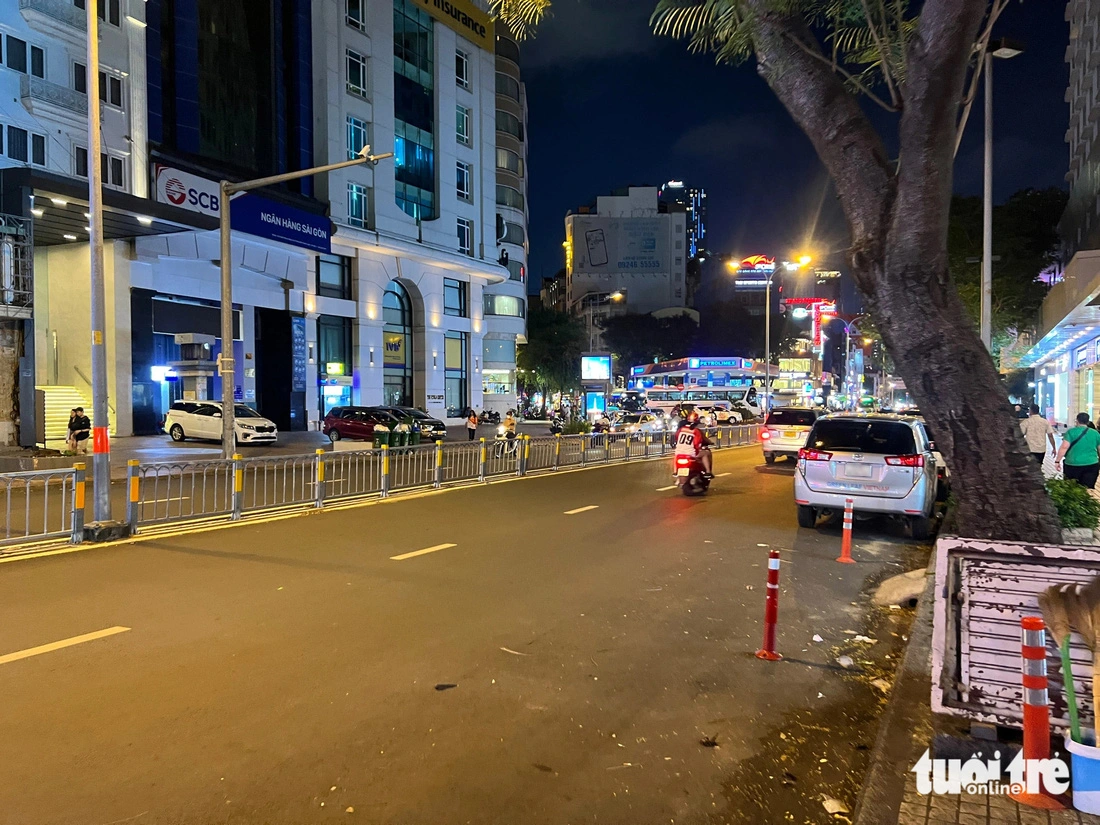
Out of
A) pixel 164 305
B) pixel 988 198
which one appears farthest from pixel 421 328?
pixel 988 198

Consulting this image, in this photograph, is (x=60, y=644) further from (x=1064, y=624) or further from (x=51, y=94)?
(x=51, y=94)

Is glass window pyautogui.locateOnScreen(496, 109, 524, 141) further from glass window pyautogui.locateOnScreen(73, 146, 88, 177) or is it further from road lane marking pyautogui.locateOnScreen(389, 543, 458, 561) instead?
road lane marking pyautogui.locateOnScreen(389, 543, 458, 561)

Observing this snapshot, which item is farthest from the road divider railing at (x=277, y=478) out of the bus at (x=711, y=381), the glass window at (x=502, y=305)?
the glass window at (x=502, y=305)

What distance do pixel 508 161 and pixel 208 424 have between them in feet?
140

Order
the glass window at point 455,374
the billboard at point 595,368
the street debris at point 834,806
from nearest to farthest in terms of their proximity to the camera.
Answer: the street debris at point 834,806 < the billboard at point 595,368 < the glass window at point 455,374

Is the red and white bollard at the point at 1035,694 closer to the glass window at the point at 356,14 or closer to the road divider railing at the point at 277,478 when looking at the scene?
the road divider railing at the point at 277,478

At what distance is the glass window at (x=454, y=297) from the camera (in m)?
51.4

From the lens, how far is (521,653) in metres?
6.05

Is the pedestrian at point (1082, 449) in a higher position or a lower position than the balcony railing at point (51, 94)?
lower

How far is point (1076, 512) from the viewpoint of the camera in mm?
8523

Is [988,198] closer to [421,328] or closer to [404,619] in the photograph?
[404,619]

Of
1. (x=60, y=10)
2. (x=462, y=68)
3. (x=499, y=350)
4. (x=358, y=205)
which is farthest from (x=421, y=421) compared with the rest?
(x=462, y=68)

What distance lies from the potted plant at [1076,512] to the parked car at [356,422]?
2481 cm

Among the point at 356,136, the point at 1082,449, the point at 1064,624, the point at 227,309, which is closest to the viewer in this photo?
the point at 1064,624
